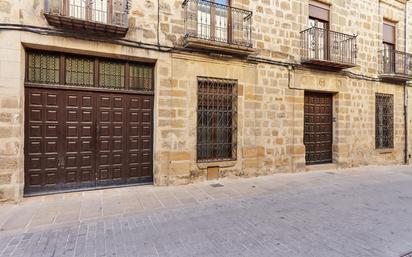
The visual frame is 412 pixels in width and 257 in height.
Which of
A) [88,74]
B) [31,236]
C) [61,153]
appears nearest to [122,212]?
[31,236]

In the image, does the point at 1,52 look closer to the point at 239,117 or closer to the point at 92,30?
the point at 92,30

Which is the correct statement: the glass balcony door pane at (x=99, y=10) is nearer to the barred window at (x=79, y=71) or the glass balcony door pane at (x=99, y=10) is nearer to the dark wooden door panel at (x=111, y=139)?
the barred window at (x=79, y=71)

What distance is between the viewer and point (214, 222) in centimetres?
407

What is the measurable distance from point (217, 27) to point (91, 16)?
3.10 meters

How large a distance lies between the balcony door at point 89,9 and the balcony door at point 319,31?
20.1ft

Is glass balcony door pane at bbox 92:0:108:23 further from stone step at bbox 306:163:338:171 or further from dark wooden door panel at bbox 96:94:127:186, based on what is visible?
stone step at bbox 306:163:338:171

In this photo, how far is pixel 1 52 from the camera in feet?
15.7

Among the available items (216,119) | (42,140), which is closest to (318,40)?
(216,119)

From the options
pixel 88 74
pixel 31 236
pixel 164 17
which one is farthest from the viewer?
pixel 164 17

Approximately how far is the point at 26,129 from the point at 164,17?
3819mm

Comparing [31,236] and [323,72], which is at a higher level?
[323,72]

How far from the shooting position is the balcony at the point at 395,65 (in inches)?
397

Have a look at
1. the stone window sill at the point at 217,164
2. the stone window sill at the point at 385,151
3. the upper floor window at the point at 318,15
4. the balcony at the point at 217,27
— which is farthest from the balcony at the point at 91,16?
the stone window sill at the point at 385,151

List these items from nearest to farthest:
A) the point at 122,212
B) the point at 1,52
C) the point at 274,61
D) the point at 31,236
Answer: the point at 31,236 → the point at 122,212 → the point at 1,52 → the point at 274,61
